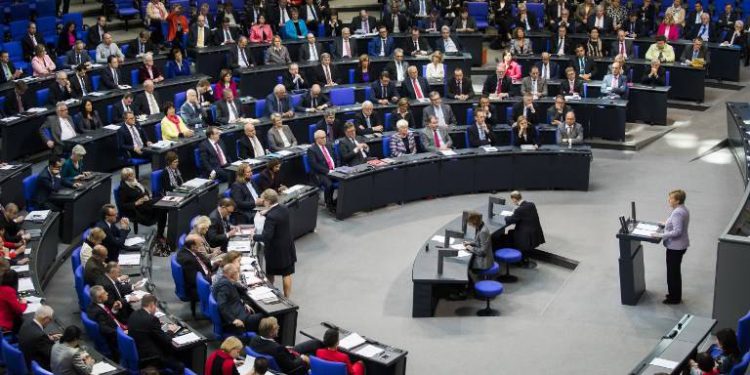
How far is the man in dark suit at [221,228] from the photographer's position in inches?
559

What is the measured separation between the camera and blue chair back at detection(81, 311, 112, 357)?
38.3 feet

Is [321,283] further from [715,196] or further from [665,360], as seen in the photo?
[715,196]

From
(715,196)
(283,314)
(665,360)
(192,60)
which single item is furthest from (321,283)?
(192,60)

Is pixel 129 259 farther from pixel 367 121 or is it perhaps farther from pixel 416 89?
pixel 416 89

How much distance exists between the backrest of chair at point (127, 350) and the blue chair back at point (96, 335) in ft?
1.36

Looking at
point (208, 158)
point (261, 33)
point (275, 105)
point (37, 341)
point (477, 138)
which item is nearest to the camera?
point (37, 341)

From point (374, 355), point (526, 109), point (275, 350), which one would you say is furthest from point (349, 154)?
point (275, 350)

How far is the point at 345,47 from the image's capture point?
23.0 meters

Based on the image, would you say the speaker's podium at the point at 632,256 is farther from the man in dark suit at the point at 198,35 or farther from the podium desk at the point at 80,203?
the man in dark suit at the point at 198,35

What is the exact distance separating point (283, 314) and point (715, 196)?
338 inches

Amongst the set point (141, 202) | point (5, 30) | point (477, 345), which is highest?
point (5, 30)

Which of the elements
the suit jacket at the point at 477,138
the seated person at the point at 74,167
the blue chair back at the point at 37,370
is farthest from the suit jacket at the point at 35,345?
the suit jacket at the point at 477,138

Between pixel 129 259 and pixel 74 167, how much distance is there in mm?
2962

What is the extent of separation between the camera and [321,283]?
14875 millimetres
